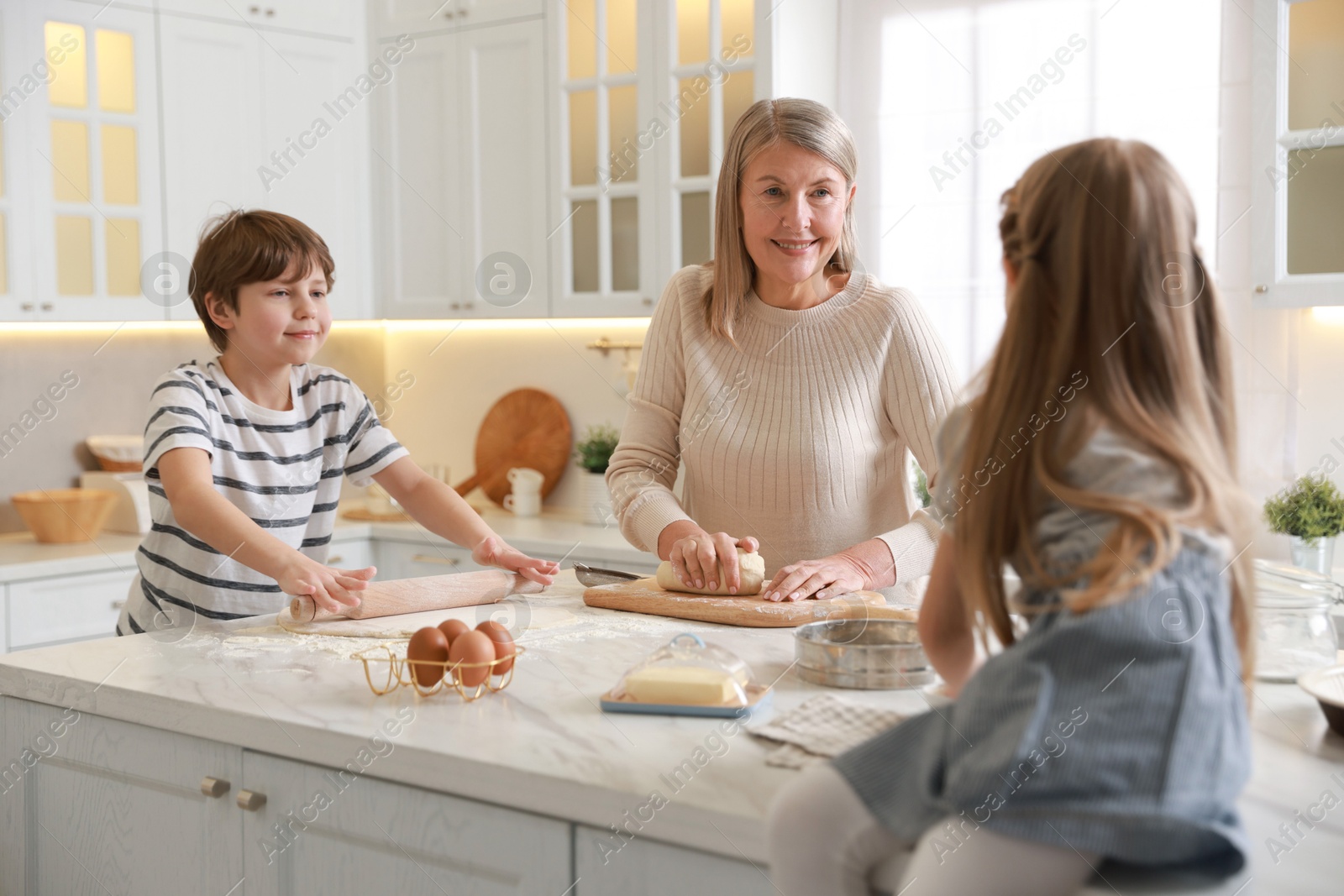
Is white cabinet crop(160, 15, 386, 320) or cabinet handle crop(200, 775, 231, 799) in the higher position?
white cabinet crop(160, 15, 386, 320)

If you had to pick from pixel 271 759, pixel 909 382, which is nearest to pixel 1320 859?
pixel 271 759

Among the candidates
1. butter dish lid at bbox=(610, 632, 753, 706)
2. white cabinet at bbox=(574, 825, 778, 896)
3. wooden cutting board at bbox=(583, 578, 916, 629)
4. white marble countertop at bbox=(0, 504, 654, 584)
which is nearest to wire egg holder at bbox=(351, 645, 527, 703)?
butter dish lid at bbox=(610, 632, 753, 706)

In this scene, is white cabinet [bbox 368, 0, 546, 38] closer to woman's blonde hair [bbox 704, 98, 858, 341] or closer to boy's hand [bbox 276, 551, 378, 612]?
woman's blonde hair [bbox 704, 98, 858, 341]

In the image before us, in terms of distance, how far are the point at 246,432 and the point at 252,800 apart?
0.66 metres

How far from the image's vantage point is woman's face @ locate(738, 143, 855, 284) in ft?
5.57

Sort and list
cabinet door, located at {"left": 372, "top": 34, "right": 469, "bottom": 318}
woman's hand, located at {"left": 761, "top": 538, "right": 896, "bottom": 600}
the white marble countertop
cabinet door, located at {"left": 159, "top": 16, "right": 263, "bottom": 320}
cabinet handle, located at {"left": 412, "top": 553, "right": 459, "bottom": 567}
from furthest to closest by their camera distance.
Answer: cabinet door, located at {"left": 372, "top": 34, "right": 469, "bottom": 318} < cabinet handle, located at {"left": 412, "top": 553, "right": 459, "bottom": 567} < cabinet door, located at {"left": 159, "top": 16, "right": 263, "bottom": 320} < the white marble countertop < woman's hand, located at {"left": 761, "top": 538, "right": 896, "bottom": 600}

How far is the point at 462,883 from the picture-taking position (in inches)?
40.8

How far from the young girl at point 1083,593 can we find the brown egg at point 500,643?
449 mm

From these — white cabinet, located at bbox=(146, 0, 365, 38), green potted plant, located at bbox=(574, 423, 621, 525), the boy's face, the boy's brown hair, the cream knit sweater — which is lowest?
green potted plant, located at bbox=(574, 423, 621, 525)

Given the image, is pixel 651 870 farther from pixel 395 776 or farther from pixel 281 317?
pixel 281 317

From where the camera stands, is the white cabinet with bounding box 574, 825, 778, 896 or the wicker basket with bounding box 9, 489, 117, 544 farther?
the wicker basket with bounding box 9, 489, 117, 544

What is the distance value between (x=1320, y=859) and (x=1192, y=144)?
220 centimetres

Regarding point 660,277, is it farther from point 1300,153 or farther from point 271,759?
point 271,759

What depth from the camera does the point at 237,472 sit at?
1652 mm
